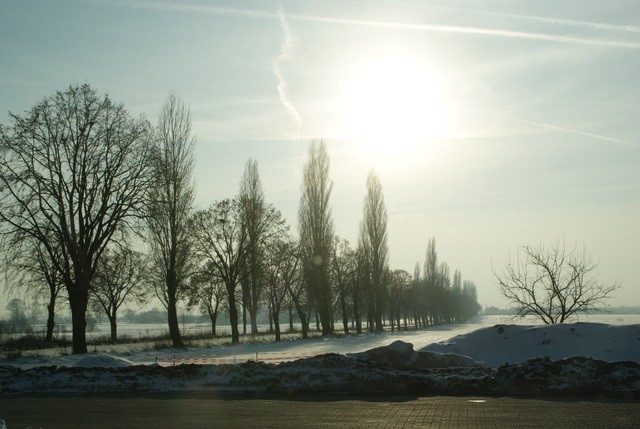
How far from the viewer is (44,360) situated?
2862 centimetres

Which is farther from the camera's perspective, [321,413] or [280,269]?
[280,269]

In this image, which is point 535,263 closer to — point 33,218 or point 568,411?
point 568,411

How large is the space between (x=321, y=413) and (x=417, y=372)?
513 centimetres

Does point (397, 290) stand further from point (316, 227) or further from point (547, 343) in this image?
point (547, 343)

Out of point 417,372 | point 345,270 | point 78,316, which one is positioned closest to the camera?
point 417,372

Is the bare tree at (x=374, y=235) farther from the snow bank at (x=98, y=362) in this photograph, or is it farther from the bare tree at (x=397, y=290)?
the snow bank at (x=98, y=362)

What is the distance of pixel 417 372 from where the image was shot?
16875mm

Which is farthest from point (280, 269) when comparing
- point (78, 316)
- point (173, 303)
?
point (78, 316)

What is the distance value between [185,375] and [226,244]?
105ft

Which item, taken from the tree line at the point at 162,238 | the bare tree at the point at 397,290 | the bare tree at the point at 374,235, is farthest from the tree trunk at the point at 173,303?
the bare tree at the point at 397,290

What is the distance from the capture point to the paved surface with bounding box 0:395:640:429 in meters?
11.0

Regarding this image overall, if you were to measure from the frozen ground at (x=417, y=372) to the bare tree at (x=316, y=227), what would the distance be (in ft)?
105

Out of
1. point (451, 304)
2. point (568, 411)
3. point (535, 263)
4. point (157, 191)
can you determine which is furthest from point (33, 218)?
point (451, 304)

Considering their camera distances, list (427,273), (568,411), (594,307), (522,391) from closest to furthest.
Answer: (568,411) → (522,391) → (594,307) → (427,273)
